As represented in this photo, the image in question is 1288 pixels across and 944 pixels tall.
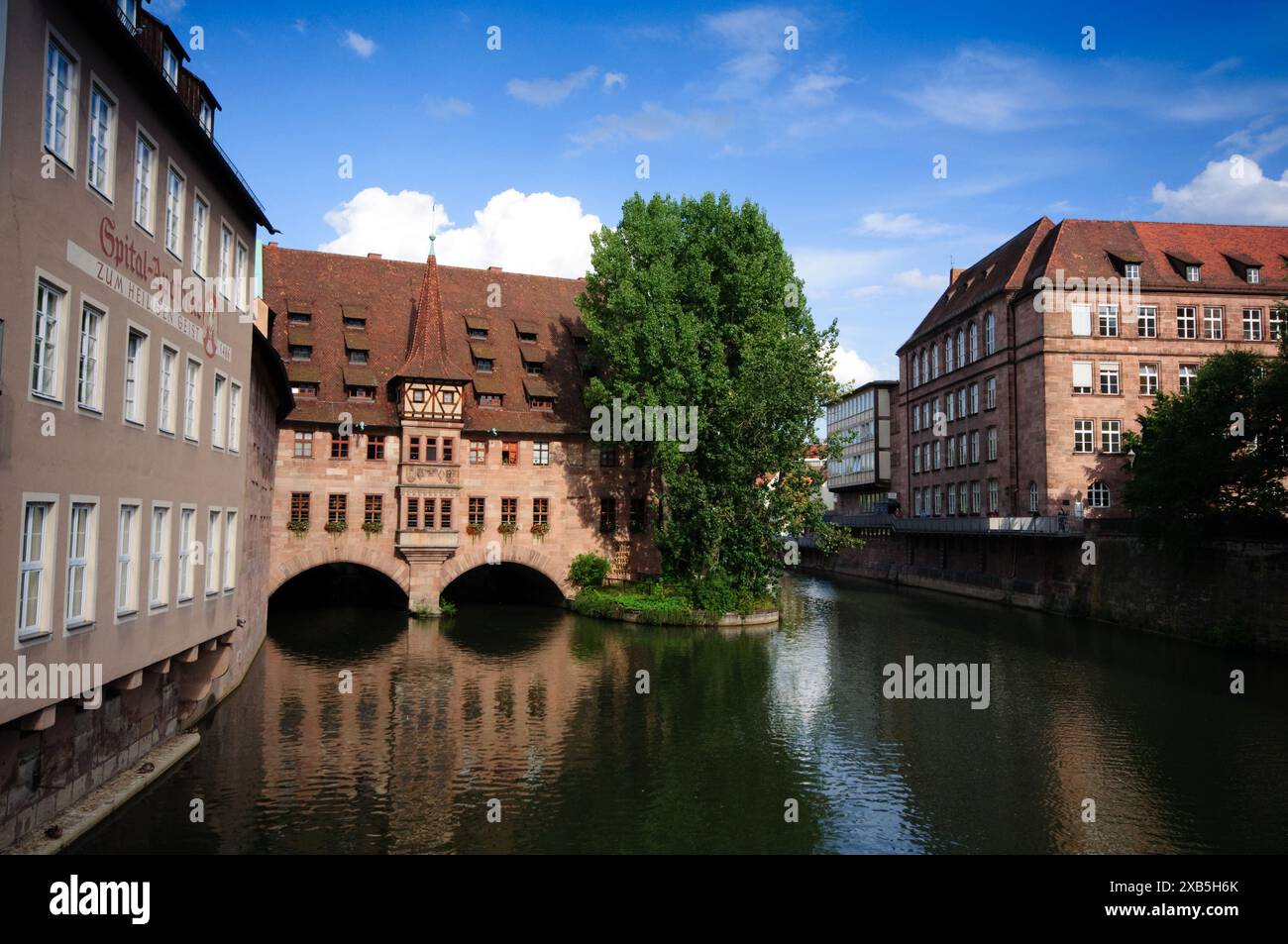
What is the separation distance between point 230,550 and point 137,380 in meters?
6.46

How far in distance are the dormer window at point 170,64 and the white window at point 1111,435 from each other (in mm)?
42174

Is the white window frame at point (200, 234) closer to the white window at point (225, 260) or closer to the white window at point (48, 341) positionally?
the white window at point (225, 260)

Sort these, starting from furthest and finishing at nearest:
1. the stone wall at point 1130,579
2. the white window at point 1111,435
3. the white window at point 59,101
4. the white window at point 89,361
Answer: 1. the white window at point 1111,435
2. the stone wall at point 1130,579
3. the white window at point 89,361
4. the white window at point 59,101

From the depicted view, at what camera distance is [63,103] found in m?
11.1

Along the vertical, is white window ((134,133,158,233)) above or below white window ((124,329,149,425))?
above

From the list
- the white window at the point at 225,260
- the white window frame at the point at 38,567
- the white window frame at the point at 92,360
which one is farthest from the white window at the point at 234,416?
the white window frame at the point at 38,567

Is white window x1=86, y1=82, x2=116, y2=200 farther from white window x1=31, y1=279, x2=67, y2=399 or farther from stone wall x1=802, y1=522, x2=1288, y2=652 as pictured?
stone wall x1=802, y1=522, x2=1288, y2=652

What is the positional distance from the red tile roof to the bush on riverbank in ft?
25.7

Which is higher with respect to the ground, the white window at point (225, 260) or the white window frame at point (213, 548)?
the white window at point (225, 260)

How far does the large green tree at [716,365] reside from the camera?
3725 cm

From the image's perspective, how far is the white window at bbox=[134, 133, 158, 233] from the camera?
43.6 feet

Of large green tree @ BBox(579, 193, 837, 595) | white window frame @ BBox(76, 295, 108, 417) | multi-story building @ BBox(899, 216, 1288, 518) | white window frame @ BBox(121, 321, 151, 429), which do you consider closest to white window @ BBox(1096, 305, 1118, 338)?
multi-story building @ BBox(899, 216, 1288, 518)
